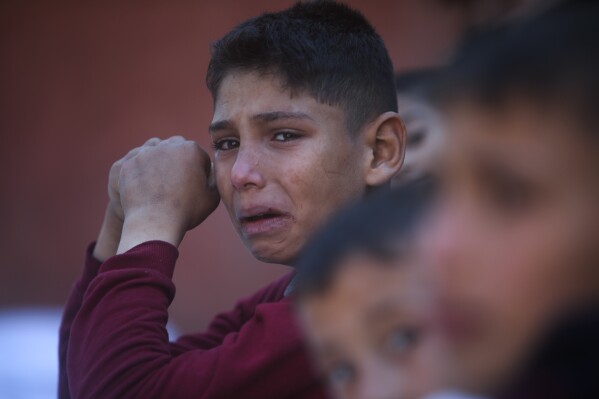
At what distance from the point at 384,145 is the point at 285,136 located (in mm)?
198

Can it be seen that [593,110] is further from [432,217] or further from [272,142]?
[272,142]

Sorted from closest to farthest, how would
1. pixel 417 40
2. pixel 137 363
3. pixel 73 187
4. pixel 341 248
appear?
1. pixel 341 248
2. pixel 137 363
3. pixel 417 40
4. pixel 73 187

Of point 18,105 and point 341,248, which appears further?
point 18,105

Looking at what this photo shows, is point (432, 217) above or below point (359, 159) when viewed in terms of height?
below

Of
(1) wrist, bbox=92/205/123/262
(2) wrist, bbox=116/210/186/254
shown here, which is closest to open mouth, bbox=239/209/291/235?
(2) wrist, bbox=116/210/186/254

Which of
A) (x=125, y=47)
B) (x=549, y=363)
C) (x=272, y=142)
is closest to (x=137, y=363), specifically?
(x=272, y=142)

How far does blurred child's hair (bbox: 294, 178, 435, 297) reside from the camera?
622 millimetres

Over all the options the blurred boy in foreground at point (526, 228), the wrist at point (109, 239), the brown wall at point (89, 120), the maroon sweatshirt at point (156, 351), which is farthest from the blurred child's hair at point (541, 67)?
the brown wall at point (89, 120)

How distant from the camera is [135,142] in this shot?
345cm

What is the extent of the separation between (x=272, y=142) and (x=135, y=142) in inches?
87.8

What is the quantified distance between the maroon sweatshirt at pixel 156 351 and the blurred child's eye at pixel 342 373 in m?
0.40

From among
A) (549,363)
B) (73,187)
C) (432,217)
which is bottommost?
(549,363)

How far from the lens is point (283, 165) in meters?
1.31

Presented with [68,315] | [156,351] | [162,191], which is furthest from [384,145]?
[68,315]
